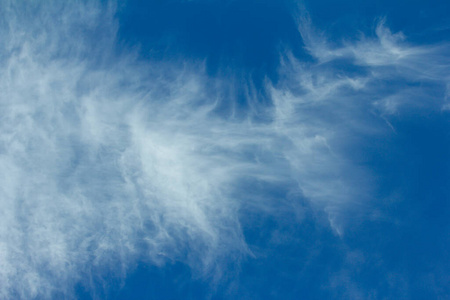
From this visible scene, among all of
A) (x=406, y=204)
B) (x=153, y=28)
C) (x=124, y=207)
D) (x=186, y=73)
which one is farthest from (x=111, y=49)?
(x=406, y=204)

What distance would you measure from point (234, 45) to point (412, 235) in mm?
72651

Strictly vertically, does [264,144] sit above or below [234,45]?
below

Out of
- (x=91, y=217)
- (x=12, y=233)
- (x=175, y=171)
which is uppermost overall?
(x=175, y=171)

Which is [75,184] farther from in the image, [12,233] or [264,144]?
[264,144]

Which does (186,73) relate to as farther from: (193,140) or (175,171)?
(175,171)

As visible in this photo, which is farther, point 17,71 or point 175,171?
point 17,71

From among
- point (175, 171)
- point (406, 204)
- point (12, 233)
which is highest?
point (406, 204)

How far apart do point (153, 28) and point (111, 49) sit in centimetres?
1412

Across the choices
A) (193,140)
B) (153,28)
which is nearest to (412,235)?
(193,140)

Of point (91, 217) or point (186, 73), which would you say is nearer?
point (91, 217)

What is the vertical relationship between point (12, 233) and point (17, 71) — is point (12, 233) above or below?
below

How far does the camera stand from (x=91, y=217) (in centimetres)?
12250

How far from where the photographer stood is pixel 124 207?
401 feet

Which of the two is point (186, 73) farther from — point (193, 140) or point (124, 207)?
point (124, 207)
